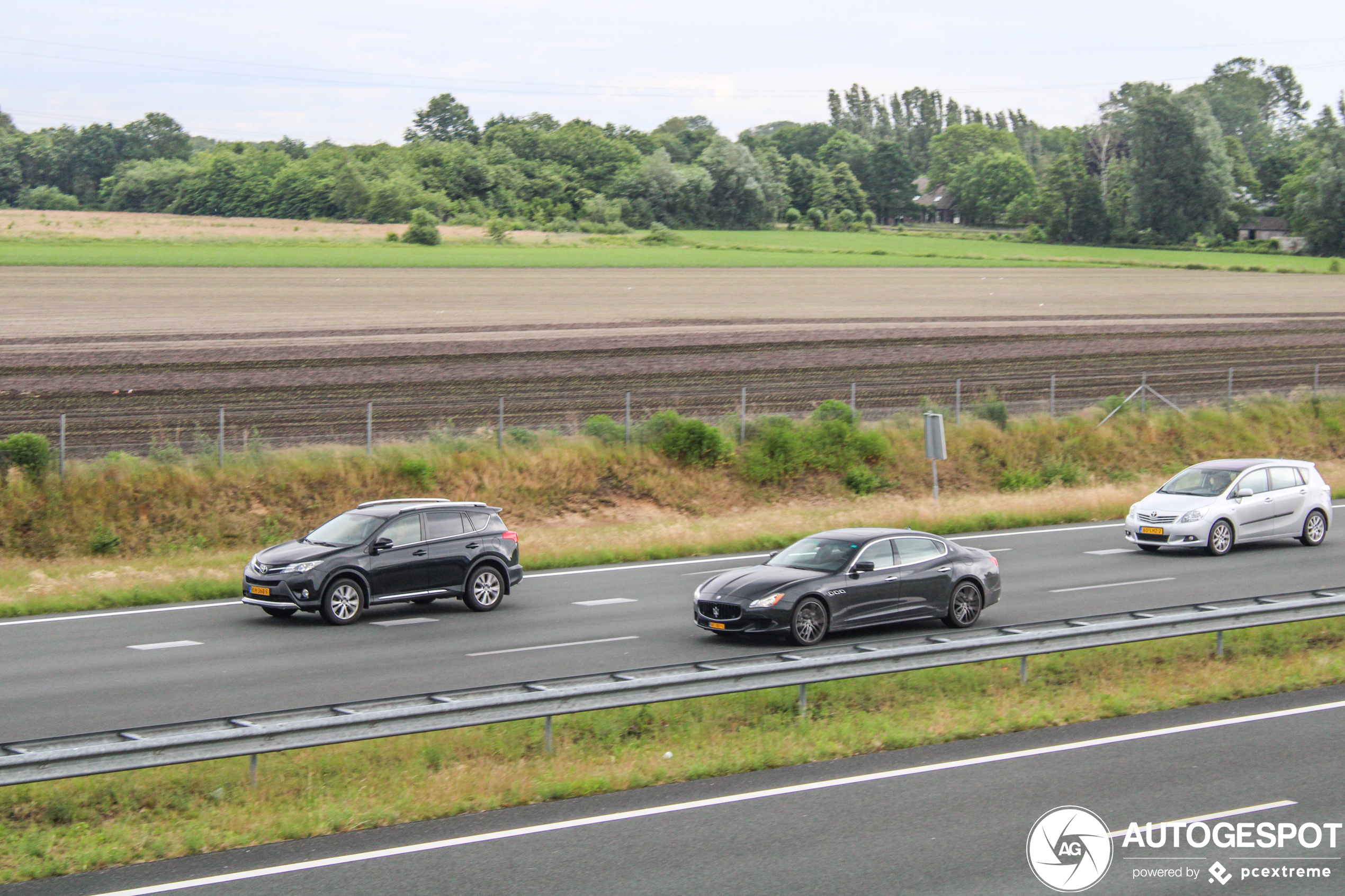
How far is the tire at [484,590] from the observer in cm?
1912

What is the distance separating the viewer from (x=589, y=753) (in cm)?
1085

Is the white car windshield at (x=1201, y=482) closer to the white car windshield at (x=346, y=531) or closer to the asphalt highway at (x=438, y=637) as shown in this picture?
the asphalt highway at (x=438, y=637)

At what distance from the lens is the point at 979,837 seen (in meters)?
8.59

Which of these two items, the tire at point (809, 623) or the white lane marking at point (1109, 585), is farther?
the white lane marking at point (1109, 585)

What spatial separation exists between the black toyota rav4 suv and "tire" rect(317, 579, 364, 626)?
0.4 inches

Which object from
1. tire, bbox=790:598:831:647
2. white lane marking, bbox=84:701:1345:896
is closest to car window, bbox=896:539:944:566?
tire, bbox=790:598:831:647

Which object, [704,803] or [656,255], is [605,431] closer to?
[704,803]

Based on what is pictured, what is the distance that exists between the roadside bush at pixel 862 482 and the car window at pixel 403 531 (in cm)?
1589

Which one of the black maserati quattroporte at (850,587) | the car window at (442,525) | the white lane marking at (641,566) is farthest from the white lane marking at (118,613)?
the black maserati quattroporte at (850,587)

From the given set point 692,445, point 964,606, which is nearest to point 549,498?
point 692,445

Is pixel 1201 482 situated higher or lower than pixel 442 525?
higher

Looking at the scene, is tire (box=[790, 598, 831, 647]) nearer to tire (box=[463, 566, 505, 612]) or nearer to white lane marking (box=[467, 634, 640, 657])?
white lane marking (box=[467, 634, 640, 657])

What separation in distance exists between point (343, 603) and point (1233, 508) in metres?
15.6

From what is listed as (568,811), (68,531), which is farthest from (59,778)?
(68,531)
